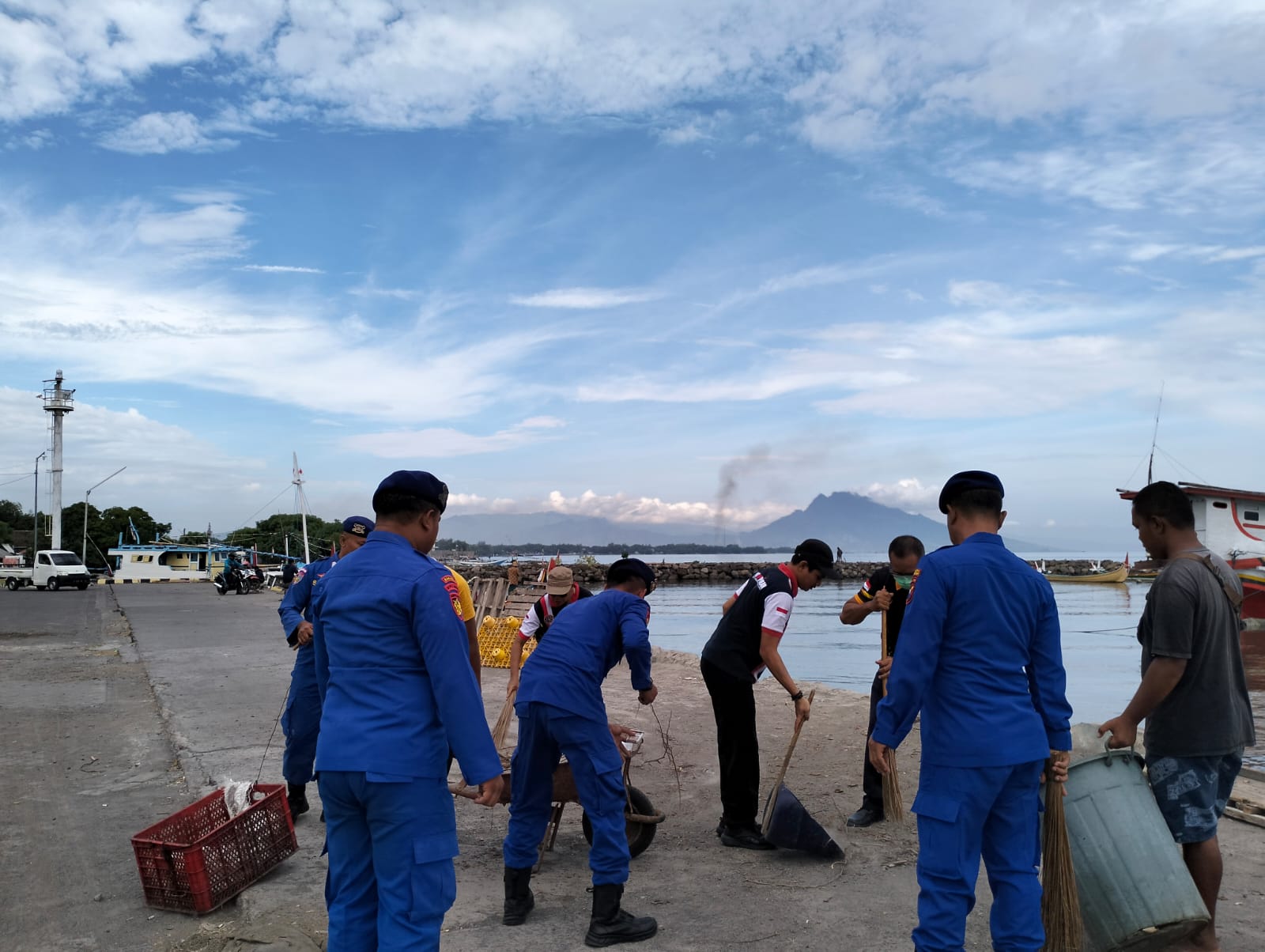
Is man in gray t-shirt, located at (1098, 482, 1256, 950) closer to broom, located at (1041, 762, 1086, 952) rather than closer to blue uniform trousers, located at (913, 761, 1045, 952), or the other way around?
broom, located at (1041, 762, 1086, 952)

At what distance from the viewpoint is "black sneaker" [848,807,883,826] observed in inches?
230

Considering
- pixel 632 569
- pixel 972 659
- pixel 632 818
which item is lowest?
pixel 632 818

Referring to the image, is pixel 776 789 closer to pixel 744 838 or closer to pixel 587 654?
pixel 744 838

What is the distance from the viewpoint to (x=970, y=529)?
3.70 metres

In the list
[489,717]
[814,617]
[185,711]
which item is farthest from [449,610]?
[814,617]

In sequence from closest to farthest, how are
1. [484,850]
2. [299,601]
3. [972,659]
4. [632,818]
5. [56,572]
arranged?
[972,659], [632,818], [484,850], [299,601], [56,572]

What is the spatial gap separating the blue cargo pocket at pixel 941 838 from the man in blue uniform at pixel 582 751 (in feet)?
4.73

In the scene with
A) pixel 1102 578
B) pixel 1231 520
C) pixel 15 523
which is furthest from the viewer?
pixel 15 523

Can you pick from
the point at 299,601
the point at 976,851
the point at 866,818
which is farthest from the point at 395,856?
the point at 866,818

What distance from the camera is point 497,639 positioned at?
1503 cm

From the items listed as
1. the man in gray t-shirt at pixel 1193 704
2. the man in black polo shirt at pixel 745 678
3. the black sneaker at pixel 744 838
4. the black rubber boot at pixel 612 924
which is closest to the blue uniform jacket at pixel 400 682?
the black rubber boot at pixel 612 924

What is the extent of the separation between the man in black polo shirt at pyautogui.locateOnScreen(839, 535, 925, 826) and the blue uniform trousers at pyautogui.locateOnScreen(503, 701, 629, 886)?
2117 mm

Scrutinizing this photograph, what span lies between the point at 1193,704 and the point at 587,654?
2573 mm

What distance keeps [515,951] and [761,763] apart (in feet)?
12.4
